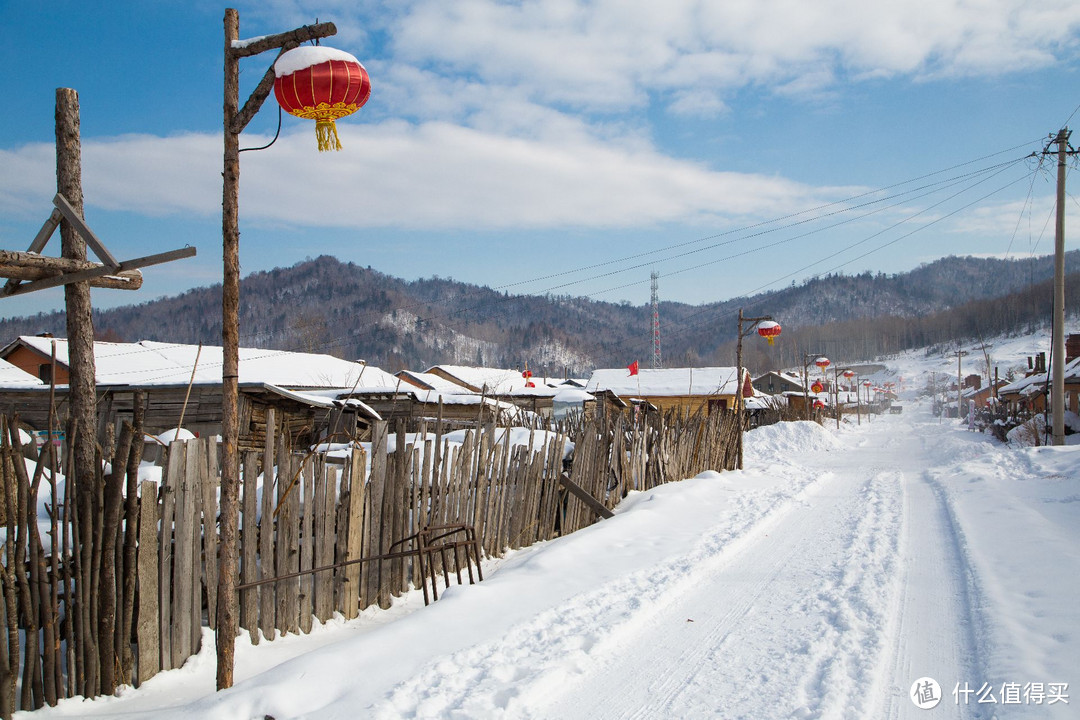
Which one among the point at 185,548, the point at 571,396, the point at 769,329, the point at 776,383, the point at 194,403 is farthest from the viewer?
the point at 776,383

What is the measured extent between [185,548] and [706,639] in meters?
3.53

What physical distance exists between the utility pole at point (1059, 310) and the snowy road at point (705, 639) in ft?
36.0

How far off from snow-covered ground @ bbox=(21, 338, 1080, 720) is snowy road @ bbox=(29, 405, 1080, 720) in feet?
0.05

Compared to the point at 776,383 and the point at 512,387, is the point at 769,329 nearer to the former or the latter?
the point at 512,387

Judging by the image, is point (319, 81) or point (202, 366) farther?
point (202, 366)

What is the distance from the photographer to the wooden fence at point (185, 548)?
4070 millimetres

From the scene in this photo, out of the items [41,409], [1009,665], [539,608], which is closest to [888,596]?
[1009,665]

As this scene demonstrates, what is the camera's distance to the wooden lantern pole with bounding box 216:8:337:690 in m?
4.24

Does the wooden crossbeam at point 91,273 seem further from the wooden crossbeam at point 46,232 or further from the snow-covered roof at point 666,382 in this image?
the snow-covered roof at point 666,382

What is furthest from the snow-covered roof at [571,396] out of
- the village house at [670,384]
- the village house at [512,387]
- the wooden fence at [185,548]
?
the wooden fence at [185,548]

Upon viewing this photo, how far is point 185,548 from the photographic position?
15.0 ft

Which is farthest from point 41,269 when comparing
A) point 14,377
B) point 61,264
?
point 14,377

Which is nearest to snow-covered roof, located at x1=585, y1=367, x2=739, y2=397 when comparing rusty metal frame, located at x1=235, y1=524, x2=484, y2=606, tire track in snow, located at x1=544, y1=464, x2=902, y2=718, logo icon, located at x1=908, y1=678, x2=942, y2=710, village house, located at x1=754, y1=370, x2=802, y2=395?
village house, located at x1=754, y1=370, x2=802, y2=395

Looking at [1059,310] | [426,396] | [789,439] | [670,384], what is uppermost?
[1059,310]
